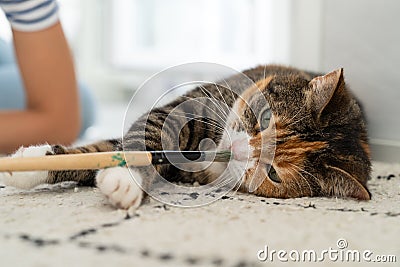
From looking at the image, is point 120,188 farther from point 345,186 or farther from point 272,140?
point 345,186

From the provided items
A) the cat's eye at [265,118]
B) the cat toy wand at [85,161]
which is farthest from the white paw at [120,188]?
the cat's eye at [265,118]

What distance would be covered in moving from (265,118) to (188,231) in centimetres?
35

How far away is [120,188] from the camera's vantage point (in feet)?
2.77

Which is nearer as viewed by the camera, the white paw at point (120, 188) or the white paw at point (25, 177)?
the white paw at point (120, 188)

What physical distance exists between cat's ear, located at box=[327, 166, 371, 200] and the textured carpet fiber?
0.02m

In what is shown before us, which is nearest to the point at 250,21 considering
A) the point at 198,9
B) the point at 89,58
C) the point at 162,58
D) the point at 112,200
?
the point at 198,9

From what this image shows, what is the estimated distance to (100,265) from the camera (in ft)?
1.98

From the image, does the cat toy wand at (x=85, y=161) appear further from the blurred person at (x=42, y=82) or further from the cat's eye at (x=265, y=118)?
the blurred person at (x=42, y=82)

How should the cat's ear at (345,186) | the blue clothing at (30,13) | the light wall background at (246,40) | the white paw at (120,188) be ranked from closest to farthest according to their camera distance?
the white paw at (120,188), the cat's ear at (345,186), the blue clothing at (30,13), the light wall background at (246,40)

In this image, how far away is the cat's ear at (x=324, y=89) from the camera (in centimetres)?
98

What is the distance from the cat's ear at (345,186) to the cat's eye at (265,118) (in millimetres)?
144

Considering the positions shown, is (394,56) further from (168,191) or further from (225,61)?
(225,61)

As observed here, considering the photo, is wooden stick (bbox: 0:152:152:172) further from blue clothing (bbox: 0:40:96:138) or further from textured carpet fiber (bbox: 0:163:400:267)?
blue clothing (bbox: 0:40:96:138)

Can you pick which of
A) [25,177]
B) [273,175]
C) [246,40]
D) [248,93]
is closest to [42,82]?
[25,177]
